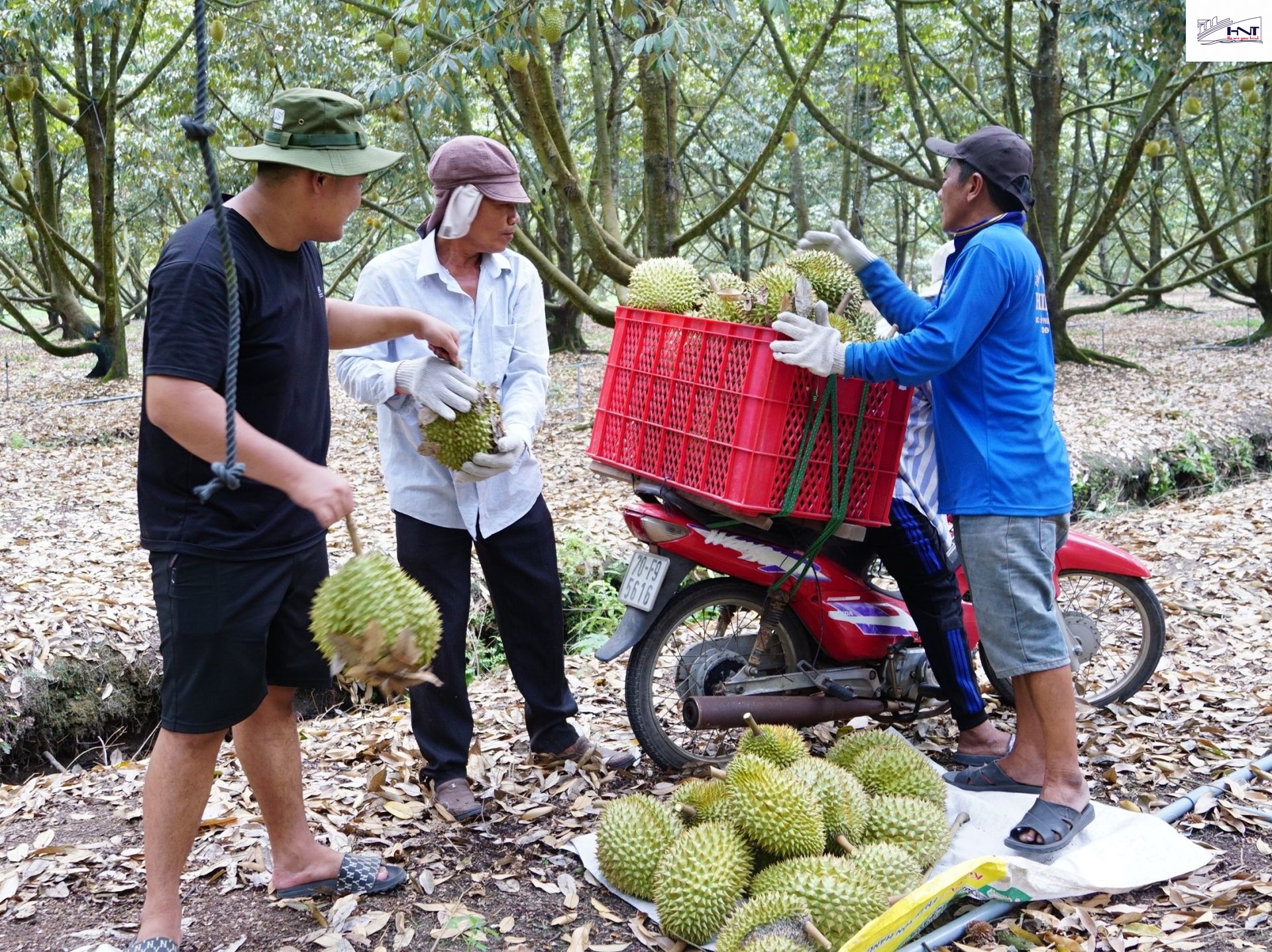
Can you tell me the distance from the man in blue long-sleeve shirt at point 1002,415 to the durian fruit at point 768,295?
0.18 meters

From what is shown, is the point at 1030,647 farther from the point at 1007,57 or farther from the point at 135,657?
the point at 1007,57

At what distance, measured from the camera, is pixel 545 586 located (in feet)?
11.8

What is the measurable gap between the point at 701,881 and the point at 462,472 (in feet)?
4.50

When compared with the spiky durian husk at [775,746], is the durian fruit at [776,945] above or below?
below

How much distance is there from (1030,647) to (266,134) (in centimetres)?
253

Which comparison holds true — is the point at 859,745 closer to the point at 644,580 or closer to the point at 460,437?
the point at 644,580

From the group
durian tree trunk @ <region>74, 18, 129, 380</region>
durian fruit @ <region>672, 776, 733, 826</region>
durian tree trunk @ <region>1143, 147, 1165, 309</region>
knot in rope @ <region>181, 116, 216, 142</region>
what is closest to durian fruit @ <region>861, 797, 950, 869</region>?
durian fruit @ <region>672, 776, 733, 826</region>

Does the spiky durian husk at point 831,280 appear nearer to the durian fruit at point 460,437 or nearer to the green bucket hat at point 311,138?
the durian fruit at point 460,437

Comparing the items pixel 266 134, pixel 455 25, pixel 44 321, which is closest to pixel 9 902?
pixel 266 134

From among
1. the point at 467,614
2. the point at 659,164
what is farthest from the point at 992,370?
the point at 659,164

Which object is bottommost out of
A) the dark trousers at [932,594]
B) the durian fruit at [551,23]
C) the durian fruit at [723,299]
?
the dark trousers at [932,594]

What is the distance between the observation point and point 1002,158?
3.13 meters

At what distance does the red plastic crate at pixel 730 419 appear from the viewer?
3.20 metres

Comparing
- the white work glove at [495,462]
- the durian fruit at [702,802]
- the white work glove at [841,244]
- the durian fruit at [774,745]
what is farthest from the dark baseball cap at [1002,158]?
the durian fruit at [702,802]
